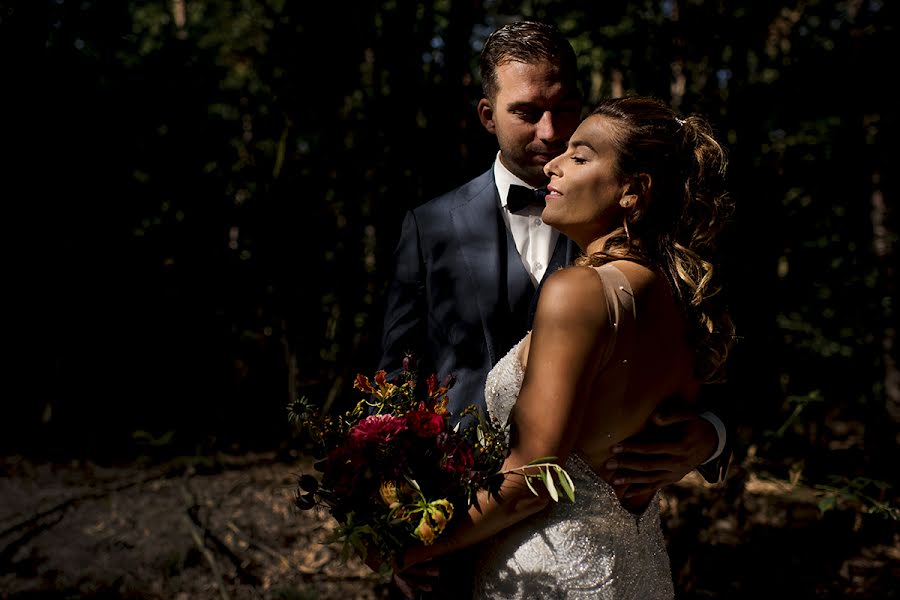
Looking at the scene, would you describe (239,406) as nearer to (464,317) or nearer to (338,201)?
(338,201)

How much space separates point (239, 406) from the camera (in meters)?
6.56

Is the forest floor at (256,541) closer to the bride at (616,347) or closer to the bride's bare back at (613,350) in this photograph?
the bride at (616,347)

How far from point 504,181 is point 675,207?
754 millimetres

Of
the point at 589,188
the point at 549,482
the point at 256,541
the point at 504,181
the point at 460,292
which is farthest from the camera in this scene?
the point at 256,541

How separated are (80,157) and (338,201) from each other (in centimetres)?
196

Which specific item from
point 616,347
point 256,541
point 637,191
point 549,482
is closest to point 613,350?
point 616,347

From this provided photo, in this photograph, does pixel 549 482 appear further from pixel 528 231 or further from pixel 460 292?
pixel 528 231

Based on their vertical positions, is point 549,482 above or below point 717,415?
above

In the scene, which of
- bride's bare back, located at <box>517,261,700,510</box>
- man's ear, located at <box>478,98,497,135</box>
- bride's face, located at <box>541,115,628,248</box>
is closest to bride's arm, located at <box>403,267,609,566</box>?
bride's bare back, located at <box>517,261,700,510</box>

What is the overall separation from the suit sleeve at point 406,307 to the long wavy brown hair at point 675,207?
29.3 inches

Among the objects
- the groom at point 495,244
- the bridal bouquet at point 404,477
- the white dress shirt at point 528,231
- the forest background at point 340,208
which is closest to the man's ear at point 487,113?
the groom at point 495,244

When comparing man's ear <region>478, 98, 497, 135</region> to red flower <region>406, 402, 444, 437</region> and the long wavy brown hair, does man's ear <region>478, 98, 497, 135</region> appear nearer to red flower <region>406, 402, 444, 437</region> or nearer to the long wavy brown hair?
the long wavy brown hair

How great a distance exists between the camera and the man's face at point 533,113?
2.53 m

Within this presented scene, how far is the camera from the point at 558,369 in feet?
5.62
